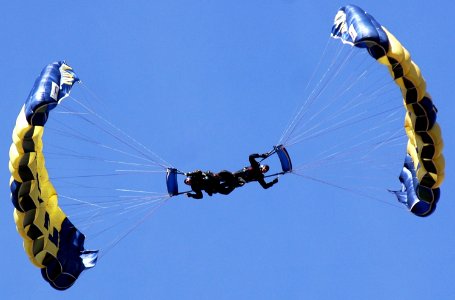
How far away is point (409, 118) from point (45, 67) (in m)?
8.81

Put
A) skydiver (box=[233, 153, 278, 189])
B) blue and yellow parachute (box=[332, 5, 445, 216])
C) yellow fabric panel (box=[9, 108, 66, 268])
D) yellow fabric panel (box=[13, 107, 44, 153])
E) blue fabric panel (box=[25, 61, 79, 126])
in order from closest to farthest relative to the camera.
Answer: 1. blue fabric panel (box=[25, 61, 79, 126])
2. blue and yellow parachute (box=[332, 5, 445, 216])
3. yellow fabric panel (box=[13, 107, 44, 153])
4. yellow fabric panel (box=[9, 108, 66, 268])
5. skydiver (box=[233, 153, 278, 189])

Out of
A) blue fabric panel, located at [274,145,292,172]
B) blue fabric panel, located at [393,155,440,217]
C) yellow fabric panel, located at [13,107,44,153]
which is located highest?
yellow fabric panel, located at [13,107,44,153]

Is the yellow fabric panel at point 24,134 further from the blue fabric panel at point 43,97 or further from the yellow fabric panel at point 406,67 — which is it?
the yellow fabric panel at point 406,67

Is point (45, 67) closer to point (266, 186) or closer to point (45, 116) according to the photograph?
point (45, 116)

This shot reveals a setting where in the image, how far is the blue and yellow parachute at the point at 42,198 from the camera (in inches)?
1387

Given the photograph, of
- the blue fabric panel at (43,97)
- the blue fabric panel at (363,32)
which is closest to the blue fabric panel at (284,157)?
the blue fabric panel at (363,32)

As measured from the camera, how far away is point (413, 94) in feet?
117

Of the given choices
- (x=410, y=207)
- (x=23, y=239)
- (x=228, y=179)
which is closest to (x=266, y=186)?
(x=228, y=179)

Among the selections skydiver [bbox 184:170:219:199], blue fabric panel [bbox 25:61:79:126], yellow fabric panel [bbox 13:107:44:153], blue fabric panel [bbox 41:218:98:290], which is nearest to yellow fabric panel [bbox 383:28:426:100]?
skydiver [bbox 184:170:219:199]

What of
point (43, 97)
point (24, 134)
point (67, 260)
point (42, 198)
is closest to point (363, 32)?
point (43, 97)

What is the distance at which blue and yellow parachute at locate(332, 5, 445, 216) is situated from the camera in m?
35.0

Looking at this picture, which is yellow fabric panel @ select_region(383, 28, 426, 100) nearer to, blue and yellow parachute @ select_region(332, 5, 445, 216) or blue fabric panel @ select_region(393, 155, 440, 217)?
blue and yellow parachute @ select_region(332, 5, 445, 216)

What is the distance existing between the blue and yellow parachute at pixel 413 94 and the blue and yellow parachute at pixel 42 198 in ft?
22.4

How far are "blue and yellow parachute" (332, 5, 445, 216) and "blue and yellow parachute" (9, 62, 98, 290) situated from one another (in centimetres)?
684
